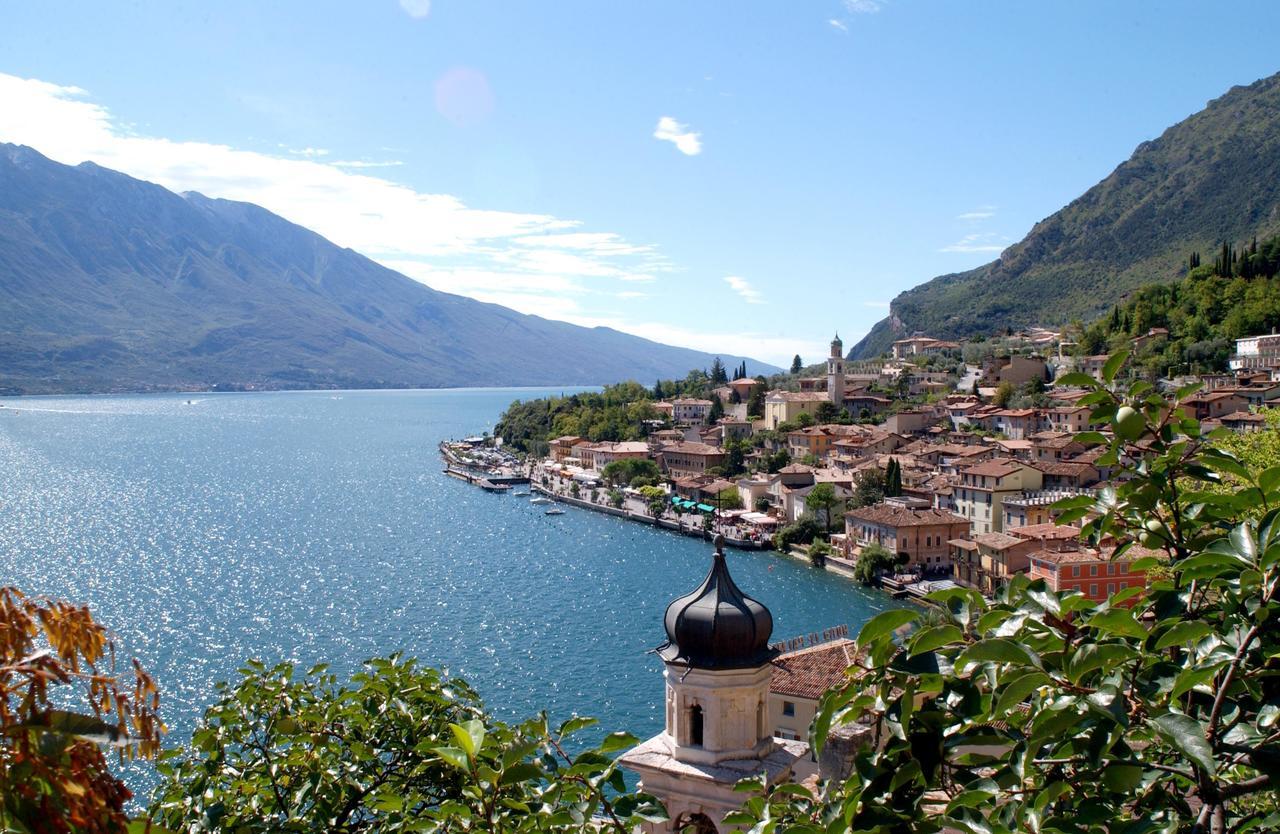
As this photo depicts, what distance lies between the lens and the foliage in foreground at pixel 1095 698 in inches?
71.8

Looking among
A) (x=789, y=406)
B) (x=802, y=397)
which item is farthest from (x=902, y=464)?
(x=802, y=397)

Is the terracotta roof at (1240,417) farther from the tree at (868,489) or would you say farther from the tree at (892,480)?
the tree at (868,489)

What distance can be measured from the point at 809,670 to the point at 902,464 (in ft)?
115

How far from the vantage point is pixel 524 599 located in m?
35.1

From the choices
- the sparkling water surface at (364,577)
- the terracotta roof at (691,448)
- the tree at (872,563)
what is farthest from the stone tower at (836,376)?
the tree at (872,563)

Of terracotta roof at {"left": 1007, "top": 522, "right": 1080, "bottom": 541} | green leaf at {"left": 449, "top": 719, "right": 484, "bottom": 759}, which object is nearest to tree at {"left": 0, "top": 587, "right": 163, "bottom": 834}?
green leaf at {"left": 449, "top": 719, "right": 484, "bottom": 759}

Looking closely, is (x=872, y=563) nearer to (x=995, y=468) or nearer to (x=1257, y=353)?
(x=995, y=468)

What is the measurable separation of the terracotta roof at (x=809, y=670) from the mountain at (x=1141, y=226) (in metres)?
94.7

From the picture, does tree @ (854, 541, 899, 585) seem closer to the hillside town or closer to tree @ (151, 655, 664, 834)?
the hillside town

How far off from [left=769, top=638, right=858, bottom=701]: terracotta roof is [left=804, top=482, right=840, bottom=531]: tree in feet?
89.8

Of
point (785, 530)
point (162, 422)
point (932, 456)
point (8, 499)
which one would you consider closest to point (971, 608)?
point (785, 530)

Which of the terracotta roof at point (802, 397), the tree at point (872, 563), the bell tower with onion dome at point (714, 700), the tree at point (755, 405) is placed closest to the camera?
the bell tower with onion dome at point (714, 700)

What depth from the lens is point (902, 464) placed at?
171 ft

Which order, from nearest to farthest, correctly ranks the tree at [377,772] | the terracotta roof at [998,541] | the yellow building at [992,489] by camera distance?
the tree at [377,772], the terracotta roof at [998,541], the yellow building at [992,489]
